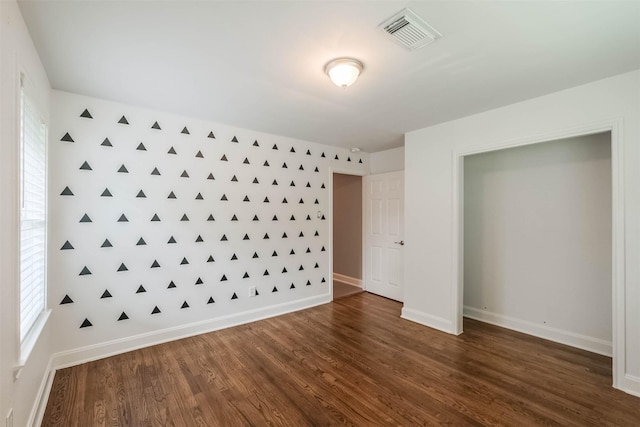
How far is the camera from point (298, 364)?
2561 mm

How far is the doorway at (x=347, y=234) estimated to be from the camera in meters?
5.20

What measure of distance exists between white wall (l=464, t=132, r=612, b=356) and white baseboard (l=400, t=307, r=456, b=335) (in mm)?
719

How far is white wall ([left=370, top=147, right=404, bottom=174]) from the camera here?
451cm

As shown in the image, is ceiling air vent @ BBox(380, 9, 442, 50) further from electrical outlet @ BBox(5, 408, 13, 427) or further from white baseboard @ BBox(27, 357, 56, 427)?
white baseboard @ BBox(27, 357, 56, 427)

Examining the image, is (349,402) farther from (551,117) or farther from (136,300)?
(551,117)

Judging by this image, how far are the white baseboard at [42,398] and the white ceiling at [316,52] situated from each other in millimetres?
2385

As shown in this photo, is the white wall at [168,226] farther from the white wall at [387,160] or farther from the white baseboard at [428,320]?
the white baseboard at [428,320]

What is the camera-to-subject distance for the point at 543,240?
3.17 metres

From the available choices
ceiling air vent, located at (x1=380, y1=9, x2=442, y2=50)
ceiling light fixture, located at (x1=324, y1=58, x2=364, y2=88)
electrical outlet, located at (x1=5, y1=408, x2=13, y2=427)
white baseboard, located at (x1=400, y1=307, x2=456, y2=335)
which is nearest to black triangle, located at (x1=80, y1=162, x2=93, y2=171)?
electrical outlet, located at (x1=5, y1=408, x2=13, y2=427)

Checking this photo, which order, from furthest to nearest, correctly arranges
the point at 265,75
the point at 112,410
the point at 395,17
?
the point at 265,75 → the point at 112,410 → the point at 395,17

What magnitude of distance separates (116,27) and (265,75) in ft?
3.15

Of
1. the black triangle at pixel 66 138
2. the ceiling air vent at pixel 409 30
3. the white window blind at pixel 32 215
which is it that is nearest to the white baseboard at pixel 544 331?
the ceiling air vent at pixel 409 30

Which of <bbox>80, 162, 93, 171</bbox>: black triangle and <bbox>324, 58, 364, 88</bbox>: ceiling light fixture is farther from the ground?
<bbox>324, 58, 364, 88</bbox>: ceiling light fixture

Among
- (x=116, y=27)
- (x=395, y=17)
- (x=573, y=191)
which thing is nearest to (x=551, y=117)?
(x=573, y=191)
